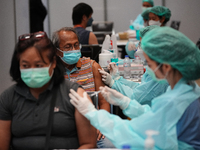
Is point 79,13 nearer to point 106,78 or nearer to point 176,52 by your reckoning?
point 106,78

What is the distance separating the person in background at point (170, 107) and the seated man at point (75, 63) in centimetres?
94

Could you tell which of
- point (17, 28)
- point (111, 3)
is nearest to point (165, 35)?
point (17, 28)

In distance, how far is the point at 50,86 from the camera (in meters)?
1.59

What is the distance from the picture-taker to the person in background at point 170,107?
1.27 meters

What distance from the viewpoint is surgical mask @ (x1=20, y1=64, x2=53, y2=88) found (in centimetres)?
153

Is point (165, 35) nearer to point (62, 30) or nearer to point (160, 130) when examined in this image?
point (160, 130)

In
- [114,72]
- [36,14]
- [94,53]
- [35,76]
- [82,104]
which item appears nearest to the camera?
[82,104]

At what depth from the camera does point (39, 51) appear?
153cm

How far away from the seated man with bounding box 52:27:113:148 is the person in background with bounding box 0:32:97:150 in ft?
2.20

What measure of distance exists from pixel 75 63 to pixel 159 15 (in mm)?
1716

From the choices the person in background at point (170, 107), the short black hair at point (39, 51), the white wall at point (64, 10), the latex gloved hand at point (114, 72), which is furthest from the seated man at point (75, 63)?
the white wall at point (64, 10)

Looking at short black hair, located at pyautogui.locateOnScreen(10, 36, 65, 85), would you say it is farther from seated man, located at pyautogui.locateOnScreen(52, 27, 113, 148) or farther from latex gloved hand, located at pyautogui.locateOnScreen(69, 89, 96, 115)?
seated man, located at pyautogui.locateOnScreen(52, 27, 113, 148)

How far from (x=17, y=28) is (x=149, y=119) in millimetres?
4038

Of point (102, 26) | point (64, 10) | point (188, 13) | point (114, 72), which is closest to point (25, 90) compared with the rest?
point (114, 72)
